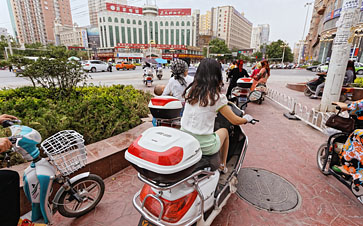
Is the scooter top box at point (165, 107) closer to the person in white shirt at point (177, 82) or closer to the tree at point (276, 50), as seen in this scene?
the person in white shirt at point (177, 82)

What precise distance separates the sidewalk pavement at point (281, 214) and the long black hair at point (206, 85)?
4.78ft

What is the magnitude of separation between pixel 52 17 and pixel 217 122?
118368mm

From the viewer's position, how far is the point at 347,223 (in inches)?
84.9

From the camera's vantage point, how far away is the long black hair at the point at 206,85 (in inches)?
71.8

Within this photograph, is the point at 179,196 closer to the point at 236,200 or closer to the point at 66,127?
the point at 236,200

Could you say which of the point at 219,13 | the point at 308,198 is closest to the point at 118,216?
the point at 308,198

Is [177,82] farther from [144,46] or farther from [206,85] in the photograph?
[144,46]

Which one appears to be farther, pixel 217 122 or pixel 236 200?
pixel 217 122

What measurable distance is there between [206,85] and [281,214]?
1.88m

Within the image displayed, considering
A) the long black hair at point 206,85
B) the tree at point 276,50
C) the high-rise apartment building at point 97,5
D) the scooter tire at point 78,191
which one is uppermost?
the high-rise apartment building at point 97,5

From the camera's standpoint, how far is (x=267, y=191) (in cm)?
267

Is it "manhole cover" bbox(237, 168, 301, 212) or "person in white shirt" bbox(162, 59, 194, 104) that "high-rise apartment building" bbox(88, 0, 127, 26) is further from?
"manhole cover" bbox(237, 168, 301, 212)

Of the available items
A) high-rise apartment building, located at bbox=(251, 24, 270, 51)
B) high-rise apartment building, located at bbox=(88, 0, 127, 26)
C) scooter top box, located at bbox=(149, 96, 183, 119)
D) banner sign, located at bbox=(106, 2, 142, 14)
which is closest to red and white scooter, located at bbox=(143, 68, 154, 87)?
scooter top box, located at bbox=(149, 96, 183, 119)

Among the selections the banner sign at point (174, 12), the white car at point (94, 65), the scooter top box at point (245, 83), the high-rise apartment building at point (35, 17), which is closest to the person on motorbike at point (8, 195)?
the scooter top box at point (245, 83)
